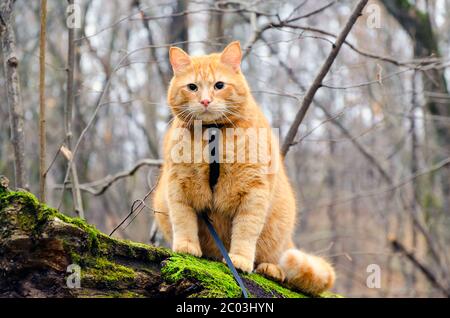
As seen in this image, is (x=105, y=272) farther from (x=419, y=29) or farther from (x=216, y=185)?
(x=419, y=29)

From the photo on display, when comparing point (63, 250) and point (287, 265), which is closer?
point (63, 250)

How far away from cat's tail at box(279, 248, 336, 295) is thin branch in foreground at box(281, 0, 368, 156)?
42.1 inches

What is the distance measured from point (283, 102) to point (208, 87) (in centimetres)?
600

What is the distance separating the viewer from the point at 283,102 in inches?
363

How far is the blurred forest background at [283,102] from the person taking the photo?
4.38 m

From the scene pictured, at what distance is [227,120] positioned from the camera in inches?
131

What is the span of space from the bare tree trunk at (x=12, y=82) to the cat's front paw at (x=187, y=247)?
1.08m

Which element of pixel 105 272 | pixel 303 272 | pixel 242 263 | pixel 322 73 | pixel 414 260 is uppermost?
pixel 322 73

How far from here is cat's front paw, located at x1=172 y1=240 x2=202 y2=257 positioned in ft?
10.2

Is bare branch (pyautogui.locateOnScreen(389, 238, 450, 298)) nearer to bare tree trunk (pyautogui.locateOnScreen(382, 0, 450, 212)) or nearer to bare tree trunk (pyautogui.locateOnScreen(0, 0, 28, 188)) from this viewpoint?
bare tree trunk (pyautogui.locateOnScreen(382, 0, 450, 212))

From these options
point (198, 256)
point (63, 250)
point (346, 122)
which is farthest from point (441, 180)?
point (63, 250)

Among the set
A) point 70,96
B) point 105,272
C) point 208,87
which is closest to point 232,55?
point 208,87

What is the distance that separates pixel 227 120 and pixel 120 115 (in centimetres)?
821

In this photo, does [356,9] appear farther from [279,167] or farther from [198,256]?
[198,256]
